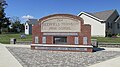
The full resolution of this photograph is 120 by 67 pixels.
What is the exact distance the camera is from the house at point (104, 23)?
130 ft

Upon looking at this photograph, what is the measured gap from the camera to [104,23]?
39281 mm

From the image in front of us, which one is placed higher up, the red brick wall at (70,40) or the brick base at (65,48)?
the red brick wall at (70,40)

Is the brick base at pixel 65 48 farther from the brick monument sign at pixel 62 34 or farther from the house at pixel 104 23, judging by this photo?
the house at pixel 104 23

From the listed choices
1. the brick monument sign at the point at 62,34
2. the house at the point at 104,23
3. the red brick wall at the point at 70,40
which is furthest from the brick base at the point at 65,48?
the house at the point at 104,23

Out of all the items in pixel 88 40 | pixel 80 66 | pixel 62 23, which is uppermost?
pixel 62 23

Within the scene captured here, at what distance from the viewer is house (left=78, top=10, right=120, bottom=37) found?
130 ft

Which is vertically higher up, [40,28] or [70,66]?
[40,28]

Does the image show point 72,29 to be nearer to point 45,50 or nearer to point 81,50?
point 81,50

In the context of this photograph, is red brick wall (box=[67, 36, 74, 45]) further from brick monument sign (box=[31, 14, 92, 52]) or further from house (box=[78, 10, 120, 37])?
house (box=[78, 10, 120, 37])

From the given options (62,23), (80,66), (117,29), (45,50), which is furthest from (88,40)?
(117,29)

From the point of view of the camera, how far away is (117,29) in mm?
42688

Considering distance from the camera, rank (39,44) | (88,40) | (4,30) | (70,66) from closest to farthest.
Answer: (70,66), (88,40), (39,44), (4,30)

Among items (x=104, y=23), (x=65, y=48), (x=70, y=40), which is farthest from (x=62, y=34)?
(x=104, y=23)

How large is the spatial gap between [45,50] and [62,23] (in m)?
2.86
